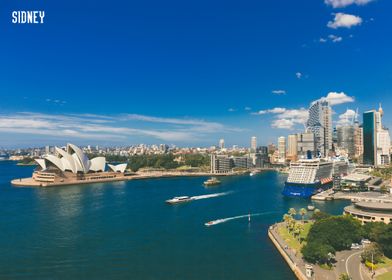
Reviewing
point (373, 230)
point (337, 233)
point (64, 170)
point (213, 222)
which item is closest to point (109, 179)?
point (64, 170)

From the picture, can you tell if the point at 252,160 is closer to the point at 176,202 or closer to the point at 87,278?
the point at 176,202

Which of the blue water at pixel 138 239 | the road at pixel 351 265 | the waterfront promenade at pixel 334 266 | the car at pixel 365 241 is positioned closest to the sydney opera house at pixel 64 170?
the blue water at pixel 138 239

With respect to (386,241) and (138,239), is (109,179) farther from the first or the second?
(386,241)

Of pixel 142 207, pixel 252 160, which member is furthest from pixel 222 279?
pixel 252 160

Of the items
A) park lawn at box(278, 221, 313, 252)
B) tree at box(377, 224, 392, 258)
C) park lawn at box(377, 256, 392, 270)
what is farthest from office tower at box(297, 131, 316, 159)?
park lawn at box(377, 256, 392, 270)

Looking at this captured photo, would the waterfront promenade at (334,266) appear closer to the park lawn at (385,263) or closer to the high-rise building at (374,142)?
the park lawn at (385,263)

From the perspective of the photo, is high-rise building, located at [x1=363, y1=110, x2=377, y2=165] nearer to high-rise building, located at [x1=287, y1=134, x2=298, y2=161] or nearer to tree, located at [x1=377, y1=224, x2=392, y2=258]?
high-rise building, located at [x1=287, y1=134, x2=298, y2=161]
